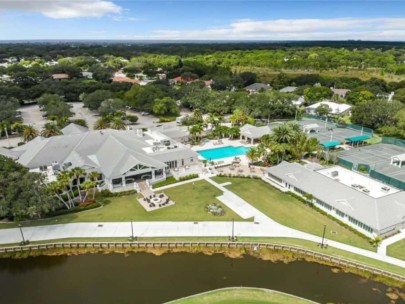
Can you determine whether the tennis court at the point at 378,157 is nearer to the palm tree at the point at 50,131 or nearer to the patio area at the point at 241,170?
the patio area at the point at 241,170

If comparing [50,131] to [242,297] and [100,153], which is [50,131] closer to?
[100,153]

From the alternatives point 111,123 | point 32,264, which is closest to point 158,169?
point 32,264

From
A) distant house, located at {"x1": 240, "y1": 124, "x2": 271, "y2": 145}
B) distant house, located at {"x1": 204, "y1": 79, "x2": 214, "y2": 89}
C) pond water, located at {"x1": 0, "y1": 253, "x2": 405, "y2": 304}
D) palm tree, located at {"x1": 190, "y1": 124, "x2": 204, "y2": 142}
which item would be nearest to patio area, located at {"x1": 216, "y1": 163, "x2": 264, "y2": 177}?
palm tree, located at {"x1": 190, "y1": 124, "x2": 204, "y2": 142}

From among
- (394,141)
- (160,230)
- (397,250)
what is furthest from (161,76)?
(397,250)

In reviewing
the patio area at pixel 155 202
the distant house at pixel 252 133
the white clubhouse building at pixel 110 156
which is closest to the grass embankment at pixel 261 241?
the patio area at pixel 155 202

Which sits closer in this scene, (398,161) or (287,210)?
(287,210)

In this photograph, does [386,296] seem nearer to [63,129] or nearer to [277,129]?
[277,129]

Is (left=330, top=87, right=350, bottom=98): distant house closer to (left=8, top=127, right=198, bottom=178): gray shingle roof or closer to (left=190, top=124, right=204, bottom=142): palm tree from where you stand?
(left=190, top=124, right=204, bottom=142): palm tree
